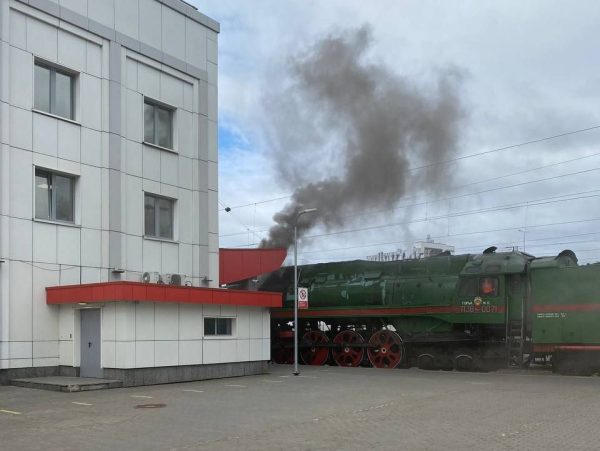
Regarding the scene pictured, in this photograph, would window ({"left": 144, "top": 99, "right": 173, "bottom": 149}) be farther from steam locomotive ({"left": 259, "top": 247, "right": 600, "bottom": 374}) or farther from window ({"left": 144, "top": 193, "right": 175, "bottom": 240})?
steam locomotive ({"left": 259, "top": 247, "right": 600, "bottom": 374})

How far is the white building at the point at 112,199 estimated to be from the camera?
16703mm

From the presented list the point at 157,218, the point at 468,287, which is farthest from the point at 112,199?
the point at 468,287

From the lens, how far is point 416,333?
22.4 m

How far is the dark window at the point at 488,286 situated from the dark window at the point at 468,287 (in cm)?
22

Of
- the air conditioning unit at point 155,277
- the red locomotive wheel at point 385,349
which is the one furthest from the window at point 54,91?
the red locomotive wheel at point 385,349

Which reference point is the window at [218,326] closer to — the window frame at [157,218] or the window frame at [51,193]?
the window frame at [157,218]

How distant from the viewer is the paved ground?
909 cm

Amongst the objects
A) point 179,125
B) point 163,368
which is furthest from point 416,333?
point 179,125

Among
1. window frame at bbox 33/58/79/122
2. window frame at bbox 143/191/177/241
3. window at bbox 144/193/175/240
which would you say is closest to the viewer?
window frame at bbox 33/58/79/122

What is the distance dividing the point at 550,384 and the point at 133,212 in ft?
43.1

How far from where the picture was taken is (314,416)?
1140 cm

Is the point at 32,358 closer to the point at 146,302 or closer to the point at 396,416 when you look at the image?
the point at 146,302

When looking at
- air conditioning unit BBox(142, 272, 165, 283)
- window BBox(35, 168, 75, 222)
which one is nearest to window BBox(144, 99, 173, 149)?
window BBox(35, 168, 75, 222)

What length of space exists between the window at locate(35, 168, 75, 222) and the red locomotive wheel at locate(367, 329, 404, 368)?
11.5m
